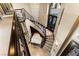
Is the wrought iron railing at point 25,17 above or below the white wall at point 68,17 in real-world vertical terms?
below

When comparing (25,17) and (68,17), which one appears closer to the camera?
(68,17)

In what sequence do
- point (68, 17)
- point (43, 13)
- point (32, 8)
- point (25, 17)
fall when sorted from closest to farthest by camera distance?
point (68, 17), point (32, 8), point (25, 17), point (43, 13)

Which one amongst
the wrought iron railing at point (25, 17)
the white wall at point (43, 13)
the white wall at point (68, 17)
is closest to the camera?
the white wall at point (68, 17)

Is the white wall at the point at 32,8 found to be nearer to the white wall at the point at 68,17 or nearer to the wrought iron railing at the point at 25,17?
the wrought iron railing at the point at 25,17

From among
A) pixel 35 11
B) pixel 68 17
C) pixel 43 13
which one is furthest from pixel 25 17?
pixel 68 17

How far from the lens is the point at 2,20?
4.27 ft

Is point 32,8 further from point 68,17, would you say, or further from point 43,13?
point 68,17

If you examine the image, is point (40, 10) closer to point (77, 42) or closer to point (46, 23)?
point (46, 23)

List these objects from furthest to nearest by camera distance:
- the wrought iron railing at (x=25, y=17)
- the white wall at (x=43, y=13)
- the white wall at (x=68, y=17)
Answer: the white wall at (x=43, y=13)
the wrought iron railing at (x=25, y=17)
the white wall at (x=68, y=17)

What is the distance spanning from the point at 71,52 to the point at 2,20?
74 centimetres

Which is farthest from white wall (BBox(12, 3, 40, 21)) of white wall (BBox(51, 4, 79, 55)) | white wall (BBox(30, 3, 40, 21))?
white wall (BBox(51, 4, 79, 55))

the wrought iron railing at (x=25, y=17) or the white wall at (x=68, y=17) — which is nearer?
the white wall at (x=68, y=17)

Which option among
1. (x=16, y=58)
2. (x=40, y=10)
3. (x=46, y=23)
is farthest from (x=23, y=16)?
(x=16, y=58)

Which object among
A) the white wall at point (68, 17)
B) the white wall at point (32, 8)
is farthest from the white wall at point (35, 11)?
the white wall at point (68, 17)
